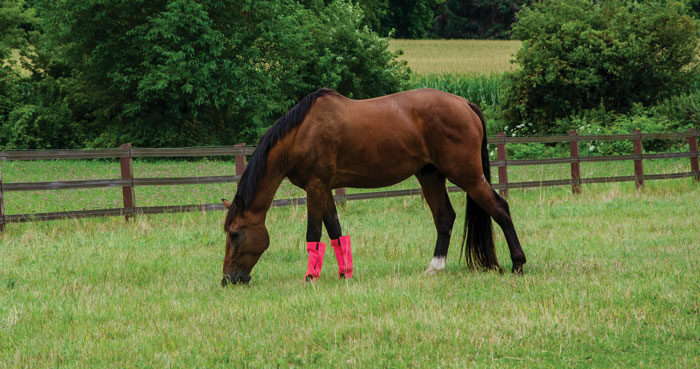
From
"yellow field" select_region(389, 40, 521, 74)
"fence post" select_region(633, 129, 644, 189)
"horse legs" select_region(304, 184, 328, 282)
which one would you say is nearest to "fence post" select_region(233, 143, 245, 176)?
"horse legs" select_region(304, 184, 328, 282)

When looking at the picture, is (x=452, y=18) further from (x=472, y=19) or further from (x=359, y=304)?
(x=359, y=304)

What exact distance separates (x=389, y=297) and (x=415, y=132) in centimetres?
183

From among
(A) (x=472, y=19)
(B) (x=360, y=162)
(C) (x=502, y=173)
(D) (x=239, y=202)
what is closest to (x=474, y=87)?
(C) (x=502, y=173)

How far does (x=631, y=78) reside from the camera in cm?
2420

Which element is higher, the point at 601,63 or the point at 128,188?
the point at 601,63

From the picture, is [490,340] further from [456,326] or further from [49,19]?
[49,19]

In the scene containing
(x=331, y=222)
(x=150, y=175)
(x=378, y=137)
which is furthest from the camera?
(x=150, y=175)

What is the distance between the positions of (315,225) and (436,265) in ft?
4.21

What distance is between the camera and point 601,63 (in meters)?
24.2

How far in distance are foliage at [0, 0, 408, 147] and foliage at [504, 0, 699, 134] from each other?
6377 millimetres

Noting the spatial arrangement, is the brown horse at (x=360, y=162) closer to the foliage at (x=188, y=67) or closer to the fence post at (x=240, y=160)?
the fence post at (x=240, y=160)

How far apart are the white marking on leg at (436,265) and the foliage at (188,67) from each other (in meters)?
18.6

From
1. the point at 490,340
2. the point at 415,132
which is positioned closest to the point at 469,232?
the point at 415,132

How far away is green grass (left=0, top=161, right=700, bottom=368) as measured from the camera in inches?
176
